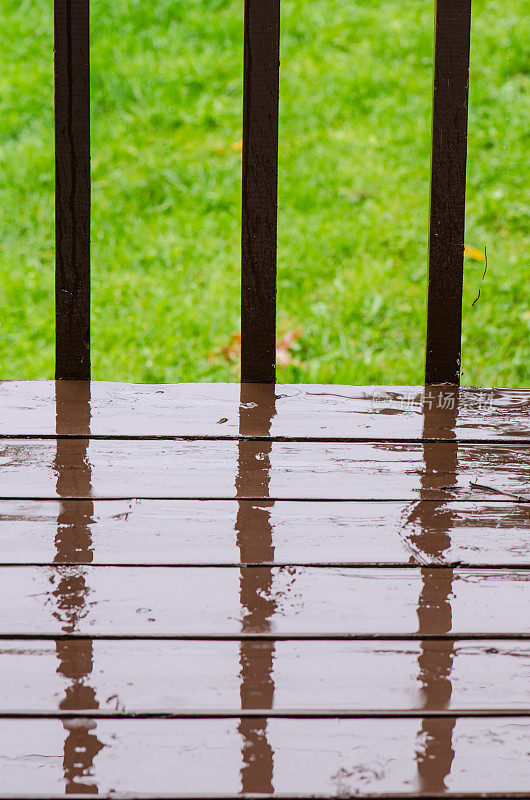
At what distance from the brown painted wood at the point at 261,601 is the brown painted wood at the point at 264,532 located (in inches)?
1.1

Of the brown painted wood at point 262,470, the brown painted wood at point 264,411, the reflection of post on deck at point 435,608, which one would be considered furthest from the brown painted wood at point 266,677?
the brown painted wood at point 264,411

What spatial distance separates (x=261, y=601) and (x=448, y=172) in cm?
92

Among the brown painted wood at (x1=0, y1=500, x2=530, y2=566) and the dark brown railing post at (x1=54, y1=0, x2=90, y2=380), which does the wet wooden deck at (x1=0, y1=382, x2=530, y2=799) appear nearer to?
the brown painted wood at (x1=0, y1=500, x2=530, y2=566)

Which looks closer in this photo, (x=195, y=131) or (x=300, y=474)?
(x=300, y=474)

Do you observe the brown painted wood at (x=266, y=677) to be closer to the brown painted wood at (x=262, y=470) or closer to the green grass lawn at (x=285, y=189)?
the brown painted wood at (x=262, y=470)

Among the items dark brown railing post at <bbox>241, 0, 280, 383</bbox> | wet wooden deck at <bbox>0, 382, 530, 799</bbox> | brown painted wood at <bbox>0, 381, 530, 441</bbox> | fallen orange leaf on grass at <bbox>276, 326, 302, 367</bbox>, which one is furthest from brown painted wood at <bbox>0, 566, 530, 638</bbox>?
fallen orange leaf on grass at <bbox>276, 326, 302, 367</bbox>

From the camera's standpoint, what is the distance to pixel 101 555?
0.98 meters

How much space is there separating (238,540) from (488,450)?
50 centimetres

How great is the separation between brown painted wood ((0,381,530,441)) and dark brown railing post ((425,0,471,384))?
131 millimetres

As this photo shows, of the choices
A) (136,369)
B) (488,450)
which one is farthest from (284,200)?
(488,450)

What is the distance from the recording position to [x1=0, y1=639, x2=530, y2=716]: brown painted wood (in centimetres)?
73

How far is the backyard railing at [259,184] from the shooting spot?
1507 mm

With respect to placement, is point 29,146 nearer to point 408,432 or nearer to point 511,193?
point 511,193

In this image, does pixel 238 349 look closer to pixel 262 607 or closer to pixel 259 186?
pixel 259 186
